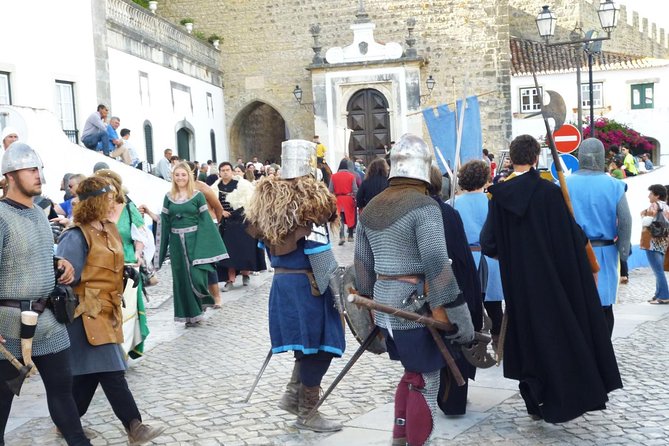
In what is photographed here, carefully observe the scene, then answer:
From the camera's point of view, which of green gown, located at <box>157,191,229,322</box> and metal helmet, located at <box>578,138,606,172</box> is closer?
metal helmet, located at <box>578,138,606,172</box>

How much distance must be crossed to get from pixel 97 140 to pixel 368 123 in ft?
52.6

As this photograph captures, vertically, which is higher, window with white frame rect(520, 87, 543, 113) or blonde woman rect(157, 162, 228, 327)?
window with white frame rect(520, 87, 543, 113)

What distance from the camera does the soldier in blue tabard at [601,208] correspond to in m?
7.32

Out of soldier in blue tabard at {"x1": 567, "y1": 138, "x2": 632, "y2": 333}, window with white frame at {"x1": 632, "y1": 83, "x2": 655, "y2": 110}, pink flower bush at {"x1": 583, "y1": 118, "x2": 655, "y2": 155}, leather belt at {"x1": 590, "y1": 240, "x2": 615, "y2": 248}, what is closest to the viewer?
soldier in blue tabard at {"x1": 567, "y1": 138, "x2": 632, "y2": 333}

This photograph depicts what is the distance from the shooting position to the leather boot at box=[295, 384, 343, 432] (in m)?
6.03

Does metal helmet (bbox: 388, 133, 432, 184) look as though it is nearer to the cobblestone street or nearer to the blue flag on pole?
the cobblestone street

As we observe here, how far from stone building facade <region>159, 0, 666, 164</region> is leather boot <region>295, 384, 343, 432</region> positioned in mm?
26455

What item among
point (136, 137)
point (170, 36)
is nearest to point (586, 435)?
point (136, 137)

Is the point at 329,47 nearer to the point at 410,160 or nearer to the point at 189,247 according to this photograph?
the point at 189,247

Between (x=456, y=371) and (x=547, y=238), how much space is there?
1.10 m

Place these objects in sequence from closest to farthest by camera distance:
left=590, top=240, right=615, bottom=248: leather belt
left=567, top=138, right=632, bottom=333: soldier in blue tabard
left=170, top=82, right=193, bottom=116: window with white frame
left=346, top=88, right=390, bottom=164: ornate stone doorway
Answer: left=567, top=138, right=632, bottom=333: soldier in blue tabard
left=590, top=240, right=615, bottom=248: leather belt
left=170, top=82, right=193, bottom=116: window with white frame
left=346, top=88, right=390, bottom=164: ornate stone doorway

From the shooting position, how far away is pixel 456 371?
17.2ft

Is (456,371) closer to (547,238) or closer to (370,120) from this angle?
(547,238)

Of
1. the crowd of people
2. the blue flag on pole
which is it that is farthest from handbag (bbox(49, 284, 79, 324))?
the blue flag on pole
